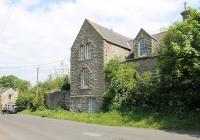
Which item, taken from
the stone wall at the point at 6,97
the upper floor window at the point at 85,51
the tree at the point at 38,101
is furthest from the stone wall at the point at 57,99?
the stone wall at the point at 6,97

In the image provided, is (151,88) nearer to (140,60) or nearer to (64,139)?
(140,60)

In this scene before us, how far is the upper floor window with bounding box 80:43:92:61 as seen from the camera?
139 ft

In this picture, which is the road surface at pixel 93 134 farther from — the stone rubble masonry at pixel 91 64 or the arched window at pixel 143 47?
the stone rubble masonry at pixel 91 64

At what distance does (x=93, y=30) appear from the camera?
137 ft

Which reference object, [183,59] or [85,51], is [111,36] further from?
[183,59]

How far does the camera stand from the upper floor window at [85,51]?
139 feet

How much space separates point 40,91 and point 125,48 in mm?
18392

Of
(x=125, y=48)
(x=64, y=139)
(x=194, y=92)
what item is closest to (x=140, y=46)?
(x=125, y=48)

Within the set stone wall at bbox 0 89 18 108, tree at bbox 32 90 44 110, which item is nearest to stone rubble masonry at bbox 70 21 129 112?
tree at bbox 32 90 44 110

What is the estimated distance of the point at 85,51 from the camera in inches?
1688

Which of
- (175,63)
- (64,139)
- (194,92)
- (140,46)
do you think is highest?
(140,46)

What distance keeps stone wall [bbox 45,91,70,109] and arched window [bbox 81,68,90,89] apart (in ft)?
12.7

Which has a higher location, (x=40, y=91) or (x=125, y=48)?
(x=125, y=48)

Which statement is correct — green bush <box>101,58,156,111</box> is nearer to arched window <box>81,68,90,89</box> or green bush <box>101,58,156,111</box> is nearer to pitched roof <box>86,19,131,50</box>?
arched window <box>81,68,90,89</box>
